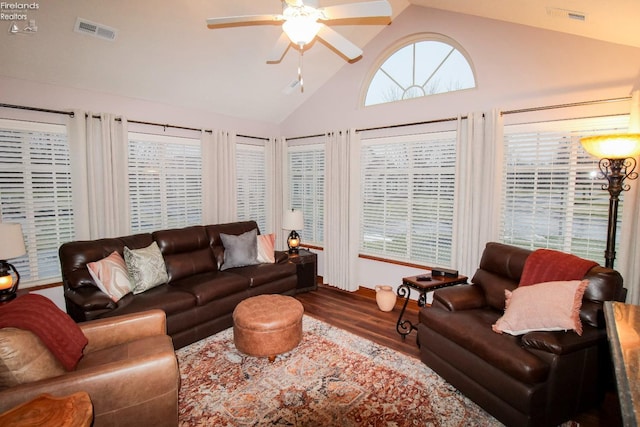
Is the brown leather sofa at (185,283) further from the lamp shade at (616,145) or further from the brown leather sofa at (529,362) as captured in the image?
the lamp shade at (616,145)

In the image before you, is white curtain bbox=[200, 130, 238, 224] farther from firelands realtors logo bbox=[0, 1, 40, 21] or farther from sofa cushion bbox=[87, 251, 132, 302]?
firelands realtors logo bbox=[0, 1, 40, 21]

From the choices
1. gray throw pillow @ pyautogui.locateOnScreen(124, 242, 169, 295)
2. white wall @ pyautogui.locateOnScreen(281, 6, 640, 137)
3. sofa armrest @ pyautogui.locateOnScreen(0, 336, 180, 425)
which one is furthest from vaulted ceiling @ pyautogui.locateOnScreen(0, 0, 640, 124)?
sofa armrest @ pyautogui.locateOnScreen(0, 336, 180, 425)

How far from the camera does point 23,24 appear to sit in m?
2.70

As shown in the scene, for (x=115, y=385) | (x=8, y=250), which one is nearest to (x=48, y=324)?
(x=115, y=385)

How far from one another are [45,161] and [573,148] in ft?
17.4

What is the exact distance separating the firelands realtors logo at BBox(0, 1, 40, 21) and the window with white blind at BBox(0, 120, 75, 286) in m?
0.98

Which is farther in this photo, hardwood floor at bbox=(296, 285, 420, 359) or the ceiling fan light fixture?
hardwood floor at bbox=(296, 285, 420, 359)

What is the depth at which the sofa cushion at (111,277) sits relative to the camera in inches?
114

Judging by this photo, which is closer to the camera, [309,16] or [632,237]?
[309,16]

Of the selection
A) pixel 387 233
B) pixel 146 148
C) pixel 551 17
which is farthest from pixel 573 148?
pixel 146 148

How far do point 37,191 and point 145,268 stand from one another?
136cm

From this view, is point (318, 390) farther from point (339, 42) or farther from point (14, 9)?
point (14, 9)

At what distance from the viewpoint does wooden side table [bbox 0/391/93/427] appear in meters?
1.18

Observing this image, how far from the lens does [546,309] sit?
217 cm
